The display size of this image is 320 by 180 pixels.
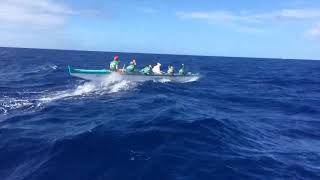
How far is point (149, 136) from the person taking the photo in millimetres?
14797

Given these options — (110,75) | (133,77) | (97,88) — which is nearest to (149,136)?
(97,88)

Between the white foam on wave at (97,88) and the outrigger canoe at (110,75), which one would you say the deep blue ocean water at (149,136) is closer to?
the white foam on wave at (97,88)

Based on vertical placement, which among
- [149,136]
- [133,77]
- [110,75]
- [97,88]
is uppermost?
[110,75]

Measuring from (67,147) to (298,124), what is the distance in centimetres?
1267

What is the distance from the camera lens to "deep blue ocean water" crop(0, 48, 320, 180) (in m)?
11.5

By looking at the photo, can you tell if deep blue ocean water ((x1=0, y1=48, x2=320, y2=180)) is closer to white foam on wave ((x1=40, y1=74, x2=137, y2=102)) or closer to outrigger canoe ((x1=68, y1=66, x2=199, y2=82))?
white foam on wave ((x1=40, y1=74, x2=137, y2=102))

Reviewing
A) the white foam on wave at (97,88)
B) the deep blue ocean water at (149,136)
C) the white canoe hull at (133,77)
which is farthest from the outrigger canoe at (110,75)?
the deep blue ocean water at (149,136)

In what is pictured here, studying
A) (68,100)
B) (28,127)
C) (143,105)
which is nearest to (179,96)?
(143,105)

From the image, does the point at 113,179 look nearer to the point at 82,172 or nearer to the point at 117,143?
the point at 82,172

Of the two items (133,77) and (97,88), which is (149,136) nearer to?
(97,88)

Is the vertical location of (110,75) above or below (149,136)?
above

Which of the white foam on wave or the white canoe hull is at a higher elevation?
the white canoe hull

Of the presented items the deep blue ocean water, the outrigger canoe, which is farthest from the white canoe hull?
Answer: the deep blue ocean water

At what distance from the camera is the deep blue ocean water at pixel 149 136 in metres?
11.5
